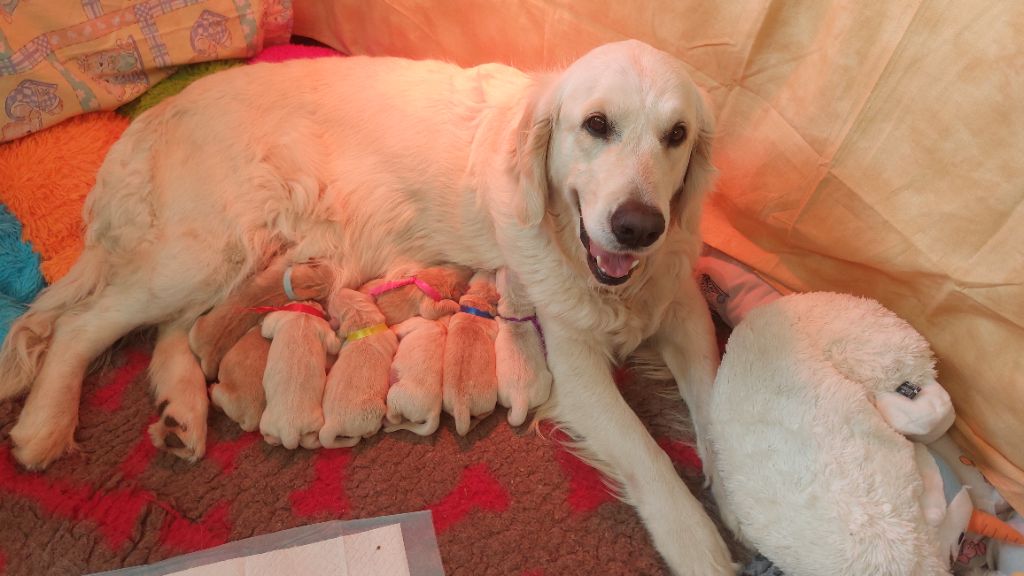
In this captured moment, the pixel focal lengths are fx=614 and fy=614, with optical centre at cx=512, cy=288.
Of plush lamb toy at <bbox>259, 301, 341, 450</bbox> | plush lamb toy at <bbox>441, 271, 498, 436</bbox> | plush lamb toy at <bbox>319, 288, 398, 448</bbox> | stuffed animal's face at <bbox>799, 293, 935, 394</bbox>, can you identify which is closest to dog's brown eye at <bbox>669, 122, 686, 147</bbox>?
stuffed animal's face at <bbox>799, 293, 935, 394</bbox>

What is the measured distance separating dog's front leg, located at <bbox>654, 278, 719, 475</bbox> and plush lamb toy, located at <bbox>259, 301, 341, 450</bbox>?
1214mm

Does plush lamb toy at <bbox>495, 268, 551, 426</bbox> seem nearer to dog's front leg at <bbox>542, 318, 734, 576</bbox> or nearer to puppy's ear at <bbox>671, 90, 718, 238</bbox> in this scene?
dog's front leg at <bbox>542, 318, 734, 576</bbox>

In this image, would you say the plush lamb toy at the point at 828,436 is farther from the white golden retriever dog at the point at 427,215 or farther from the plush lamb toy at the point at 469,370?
the plush lamb toy at the point at 469,370

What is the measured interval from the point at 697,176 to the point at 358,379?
1.23 meters

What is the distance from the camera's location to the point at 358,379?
1955mm

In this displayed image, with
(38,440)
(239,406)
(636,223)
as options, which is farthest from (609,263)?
(38,440)

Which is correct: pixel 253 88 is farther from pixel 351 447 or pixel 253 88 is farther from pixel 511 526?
pixel 511 526

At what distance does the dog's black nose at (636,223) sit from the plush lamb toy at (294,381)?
1.07 metres

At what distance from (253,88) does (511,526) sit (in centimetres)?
188

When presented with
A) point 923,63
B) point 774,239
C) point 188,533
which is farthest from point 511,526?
point 923,63

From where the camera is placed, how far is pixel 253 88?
2389 millimetres

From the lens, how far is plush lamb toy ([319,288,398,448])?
75.5 inches

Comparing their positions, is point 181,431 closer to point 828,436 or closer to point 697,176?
point 697,176

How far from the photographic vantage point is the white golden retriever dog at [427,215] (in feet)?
5.64
